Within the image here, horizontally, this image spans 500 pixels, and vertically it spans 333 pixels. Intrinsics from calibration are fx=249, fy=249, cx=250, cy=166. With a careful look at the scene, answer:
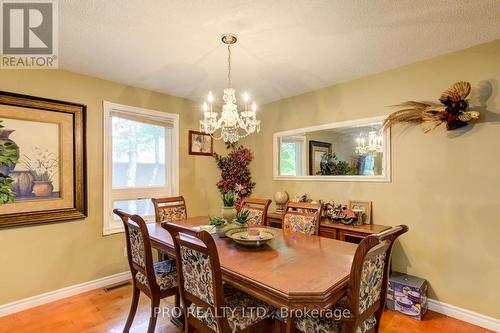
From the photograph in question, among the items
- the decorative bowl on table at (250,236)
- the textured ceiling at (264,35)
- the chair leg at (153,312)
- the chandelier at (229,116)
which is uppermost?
the textured ceiling at (264,35)

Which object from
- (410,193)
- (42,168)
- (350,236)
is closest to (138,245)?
(42,168)

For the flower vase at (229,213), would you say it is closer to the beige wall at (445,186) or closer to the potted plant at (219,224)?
the potted plant at (219,224)

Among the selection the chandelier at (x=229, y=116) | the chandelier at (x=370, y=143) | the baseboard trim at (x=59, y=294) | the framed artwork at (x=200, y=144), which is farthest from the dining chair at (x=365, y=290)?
the framed artwork at (x=200, y=144)

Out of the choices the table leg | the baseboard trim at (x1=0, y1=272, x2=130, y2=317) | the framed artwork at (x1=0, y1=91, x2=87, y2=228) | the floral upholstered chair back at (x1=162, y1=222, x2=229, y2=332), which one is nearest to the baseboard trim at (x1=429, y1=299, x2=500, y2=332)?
the floral upholstered chair back at (x1=162, y1=222, x2=229, y2=332)

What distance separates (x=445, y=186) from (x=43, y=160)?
396 cm

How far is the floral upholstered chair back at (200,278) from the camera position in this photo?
1240mm

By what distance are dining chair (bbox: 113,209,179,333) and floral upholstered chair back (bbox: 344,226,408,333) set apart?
4.30ft

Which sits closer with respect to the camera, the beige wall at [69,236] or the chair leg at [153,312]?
the chair leg at [153,312]

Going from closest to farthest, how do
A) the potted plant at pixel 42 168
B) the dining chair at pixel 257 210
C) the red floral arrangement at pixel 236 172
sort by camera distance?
1. the potted plant at pixel 42 168
2. the dining chair at pixel 257 210
3. the red floral arrangement at pixel 236 172

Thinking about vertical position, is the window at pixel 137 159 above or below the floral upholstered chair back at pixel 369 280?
above

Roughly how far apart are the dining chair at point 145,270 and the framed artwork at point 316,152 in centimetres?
216

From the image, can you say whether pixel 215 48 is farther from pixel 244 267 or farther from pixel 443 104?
pixel 443 104

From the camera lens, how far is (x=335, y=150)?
3.19 m

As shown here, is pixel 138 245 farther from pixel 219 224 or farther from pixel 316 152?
pixel 316 152
